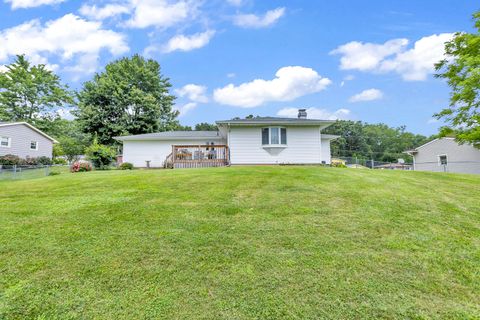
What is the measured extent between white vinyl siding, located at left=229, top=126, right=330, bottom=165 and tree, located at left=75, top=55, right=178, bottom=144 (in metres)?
16.1

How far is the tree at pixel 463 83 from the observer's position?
12547 mm

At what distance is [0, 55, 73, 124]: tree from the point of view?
2692cm

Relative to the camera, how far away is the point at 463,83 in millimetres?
12383

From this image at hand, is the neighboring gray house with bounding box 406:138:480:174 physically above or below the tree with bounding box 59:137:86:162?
below

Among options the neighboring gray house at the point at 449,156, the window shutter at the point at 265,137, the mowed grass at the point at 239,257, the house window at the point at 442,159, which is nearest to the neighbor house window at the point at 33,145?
the window shutter at the point at 265,137

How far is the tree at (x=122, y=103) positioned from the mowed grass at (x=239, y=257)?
22197mm

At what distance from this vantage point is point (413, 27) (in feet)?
45.2

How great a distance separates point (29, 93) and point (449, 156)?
42.6 m

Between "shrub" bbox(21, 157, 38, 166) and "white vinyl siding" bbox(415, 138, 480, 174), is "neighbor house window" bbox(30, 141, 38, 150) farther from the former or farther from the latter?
"white vinyl siding" bbox(415, 138, 480, 174)

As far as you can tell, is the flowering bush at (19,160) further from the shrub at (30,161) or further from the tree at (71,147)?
the tree at (71,147)

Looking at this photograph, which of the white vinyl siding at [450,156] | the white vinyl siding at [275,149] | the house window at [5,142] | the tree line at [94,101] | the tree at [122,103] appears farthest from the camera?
the tree line at [94,101]

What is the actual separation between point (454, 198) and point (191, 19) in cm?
1543

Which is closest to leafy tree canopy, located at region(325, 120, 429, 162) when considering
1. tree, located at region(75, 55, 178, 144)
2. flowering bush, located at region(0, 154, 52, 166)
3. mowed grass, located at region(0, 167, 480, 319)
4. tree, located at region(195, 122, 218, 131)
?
tree, located at region(195, 122, 218, 131)

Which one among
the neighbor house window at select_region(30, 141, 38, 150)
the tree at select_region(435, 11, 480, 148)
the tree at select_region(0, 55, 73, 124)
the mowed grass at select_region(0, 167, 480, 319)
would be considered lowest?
the mowed grass at select_region(0, 167, 480, 319)
